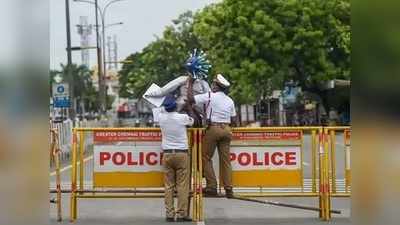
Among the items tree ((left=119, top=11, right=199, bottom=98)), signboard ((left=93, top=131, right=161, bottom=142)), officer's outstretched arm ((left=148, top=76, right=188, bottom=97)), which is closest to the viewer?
officer's outstretched arm ((left=148, top=76, right=188, bottom=97))

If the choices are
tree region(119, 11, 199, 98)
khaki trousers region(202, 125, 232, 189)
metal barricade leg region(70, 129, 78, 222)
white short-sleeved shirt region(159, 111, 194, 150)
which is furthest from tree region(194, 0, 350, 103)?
white short-sleeved shirt region(159, 111, 194, 150)

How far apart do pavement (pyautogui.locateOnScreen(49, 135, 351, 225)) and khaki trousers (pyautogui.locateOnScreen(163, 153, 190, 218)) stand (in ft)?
1.06

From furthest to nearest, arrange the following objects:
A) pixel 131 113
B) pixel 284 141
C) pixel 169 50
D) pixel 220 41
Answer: pixel 131 113
pixel 169 50
pixel 220 41
pixel 284 141

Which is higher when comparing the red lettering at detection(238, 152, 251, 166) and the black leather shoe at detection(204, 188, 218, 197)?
the red lettering at detection(238, 152, 251, 166)

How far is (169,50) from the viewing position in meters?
63.9

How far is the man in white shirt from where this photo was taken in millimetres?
8875

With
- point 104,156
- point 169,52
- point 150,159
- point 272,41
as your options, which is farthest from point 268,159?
Result: point 169,52

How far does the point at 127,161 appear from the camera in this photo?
30.6 ft

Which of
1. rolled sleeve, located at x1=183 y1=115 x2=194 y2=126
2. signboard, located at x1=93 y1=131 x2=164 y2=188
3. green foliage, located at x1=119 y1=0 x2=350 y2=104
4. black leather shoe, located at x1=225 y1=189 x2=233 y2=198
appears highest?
green foliage, located at x1=119 y1=0 x2=350 y2=104

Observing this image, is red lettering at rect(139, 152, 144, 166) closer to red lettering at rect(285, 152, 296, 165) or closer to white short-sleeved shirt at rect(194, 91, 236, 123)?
white short-sleeved shirt at rect(194, 91, 236, 123)
